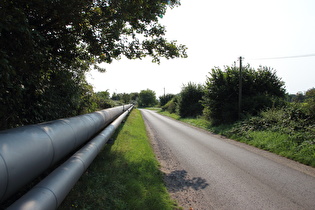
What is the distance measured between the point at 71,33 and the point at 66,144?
14.2 feet

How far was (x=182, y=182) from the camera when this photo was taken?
18.0 ft

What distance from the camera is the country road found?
4332mm

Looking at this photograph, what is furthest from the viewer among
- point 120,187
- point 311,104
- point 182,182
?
point 311,104

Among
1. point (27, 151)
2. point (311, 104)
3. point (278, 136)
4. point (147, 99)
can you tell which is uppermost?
point (147, 99)

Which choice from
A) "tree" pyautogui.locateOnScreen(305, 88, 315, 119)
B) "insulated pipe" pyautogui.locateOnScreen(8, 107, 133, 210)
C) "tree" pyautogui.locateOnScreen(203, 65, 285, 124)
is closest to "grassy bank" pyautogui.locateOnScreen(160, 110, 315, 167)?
"tree" pyautogui.locateOnScreen(305, 88, 315, 119)

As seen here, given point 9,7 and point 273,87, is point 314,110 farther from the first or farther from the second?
point 9,7

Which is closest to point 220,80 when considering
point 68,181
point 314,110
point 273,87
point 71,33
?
point 273,87

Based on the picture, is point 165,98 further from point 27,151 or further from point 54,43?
point 27,151

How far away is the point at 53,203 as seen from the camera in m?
2.54

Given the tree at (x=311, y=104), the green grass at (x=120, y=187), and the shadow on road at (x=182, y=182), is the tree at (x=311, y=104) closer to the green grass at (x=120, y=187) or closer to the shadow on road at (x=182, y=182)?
the shadow on road at (x=182, y=182)

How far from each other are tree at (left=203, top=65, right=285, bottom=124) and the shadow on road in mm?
12232

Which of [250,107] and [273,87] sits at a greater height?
[273,87]

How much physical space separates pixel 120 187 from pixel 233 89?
622 inches

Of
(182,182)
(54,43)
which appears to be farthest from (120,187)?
(54,43)
